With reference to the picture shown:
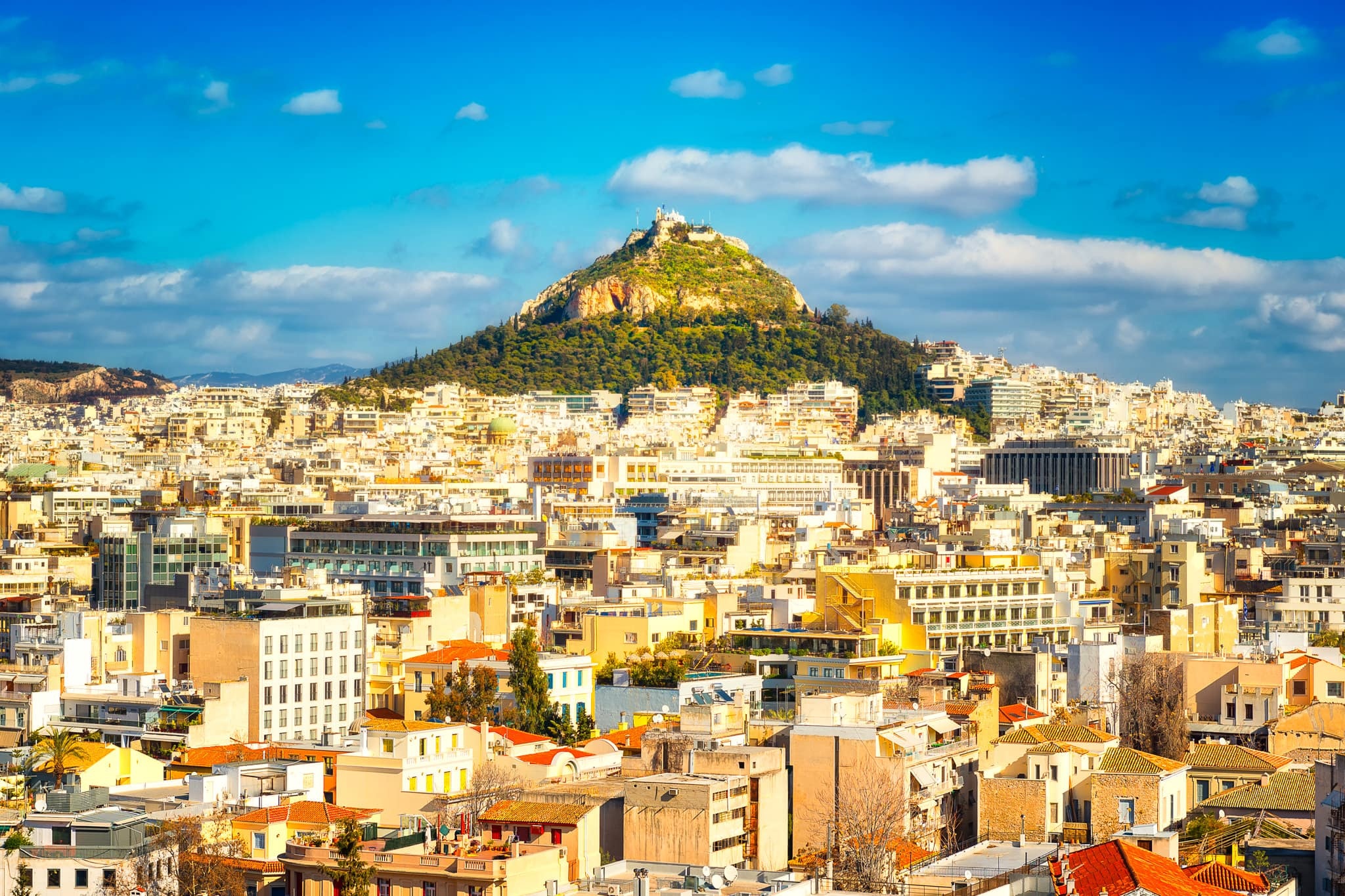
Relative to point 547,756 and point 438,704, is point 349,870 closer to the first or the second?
point 547,756

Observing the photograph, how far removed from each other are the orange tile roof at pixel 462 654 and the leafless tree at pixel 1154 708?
12267mm

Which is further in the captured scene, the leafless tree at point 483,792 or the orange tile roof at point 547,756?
the orange tile roof at point 547,756

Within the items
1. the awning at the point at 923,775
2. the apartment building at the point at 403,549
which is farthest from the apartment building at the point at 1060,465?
the awning at the point at 923,775

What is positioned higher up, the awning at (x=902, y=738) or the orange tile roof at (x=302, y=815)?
the awning at (x=902, y=738)

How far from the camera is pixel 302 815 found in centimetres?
3288

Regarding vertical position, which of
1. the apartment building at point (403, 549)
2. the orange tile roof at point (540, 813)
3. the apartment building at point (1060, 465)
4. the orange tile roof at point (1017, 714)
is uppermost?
the apartment building at point (1060, 465)

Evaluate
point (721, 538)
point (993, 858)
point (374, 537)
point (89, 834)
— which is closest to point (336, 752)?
point (89, 834)

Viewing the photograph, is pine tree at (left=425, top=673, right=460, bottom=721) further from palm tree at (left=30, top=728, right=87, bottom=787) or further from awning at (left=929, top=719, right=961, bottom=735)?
awning at (left=929, top=719, right=961, bottom=735)

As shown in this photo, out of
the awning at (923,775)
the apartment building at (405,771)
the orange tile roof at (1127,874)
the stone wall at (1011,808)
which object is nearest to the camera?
the orange tile roof at (1127,874)

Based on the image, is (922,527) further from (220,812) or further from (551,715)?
(220,812)

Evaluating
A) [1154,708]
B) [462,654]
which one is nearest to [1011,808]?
[1154,708]

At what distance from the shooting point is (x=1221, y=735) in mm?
46125

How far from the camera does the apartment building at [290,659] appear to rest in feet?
153

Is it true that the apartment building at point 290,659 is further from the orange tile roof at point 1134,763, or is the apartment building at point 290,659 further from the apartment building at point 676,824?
the orange tile roof at point 1134,763
